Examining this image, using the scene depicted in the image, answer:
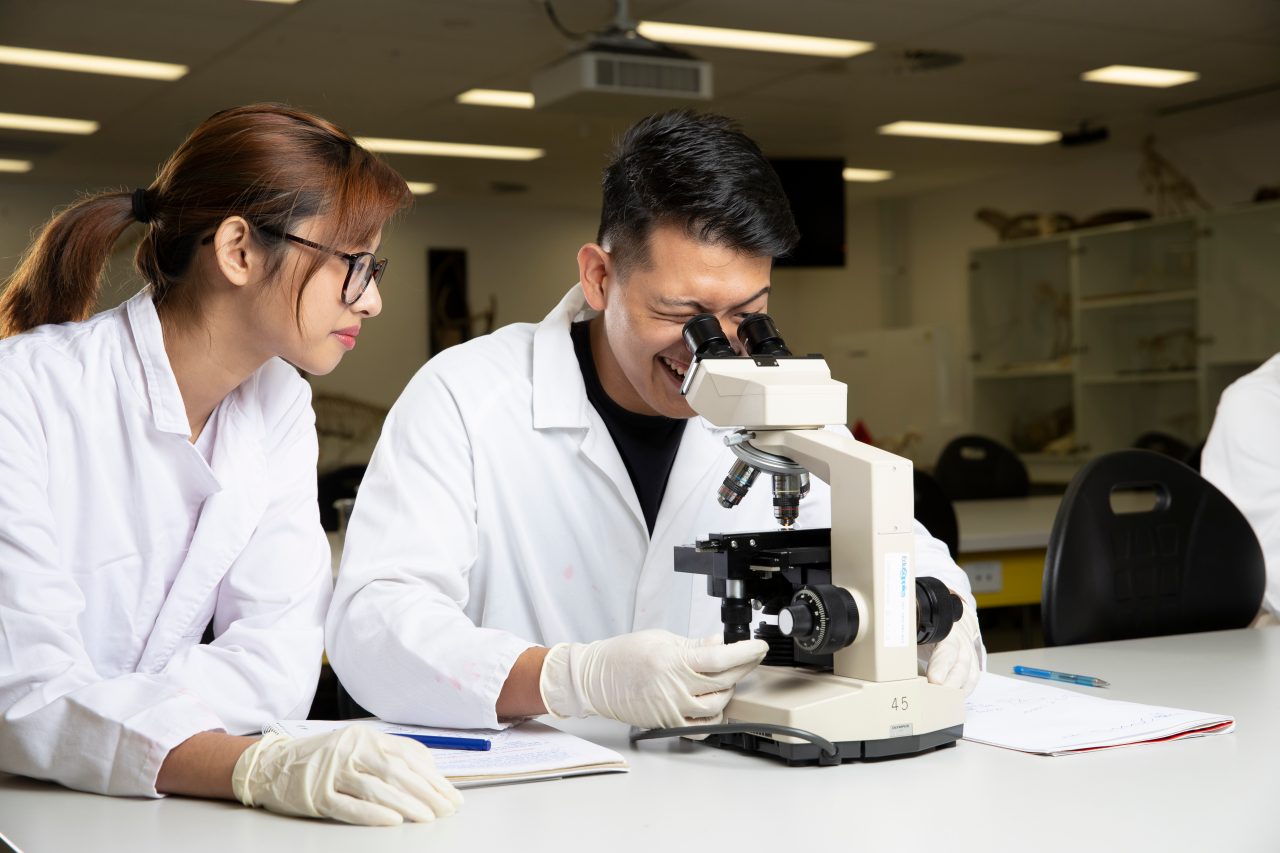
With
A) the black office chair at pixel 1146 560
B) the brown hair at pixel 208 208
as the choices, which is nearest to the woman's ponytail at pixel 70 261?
the brown hair at pixel 208 208

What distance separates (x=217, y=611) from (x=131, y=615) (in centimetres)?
9

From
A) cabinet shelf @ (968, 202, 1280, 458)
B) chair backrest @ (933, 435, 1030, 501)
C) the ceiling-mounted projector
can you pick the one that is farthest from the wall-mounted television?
the ceiling-mounted projector

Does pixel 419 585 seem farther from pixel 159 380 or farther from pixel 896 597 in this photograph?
pixel 896 597

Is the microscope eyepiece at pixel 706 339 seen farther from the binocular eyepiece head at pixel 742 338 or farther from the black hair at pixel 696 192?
the black hair at pixel 696 192

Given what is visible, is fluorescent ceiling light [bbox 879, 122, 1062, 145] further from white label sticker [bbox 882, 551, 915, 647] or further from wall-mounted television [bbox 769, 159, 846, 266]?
white label sticker [bbox 882, 551, 915, 647]

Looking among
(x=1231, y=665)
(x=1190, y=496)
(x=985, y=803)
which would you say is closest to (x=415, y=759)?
(x=985, y=803)

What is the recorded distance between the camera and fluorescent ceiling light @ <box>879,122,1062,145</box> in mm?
6844

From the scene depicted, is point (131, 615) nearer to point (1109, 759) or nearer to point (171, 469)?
point (171, 469)

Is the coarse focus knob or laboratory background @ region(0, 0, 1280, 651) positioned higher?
laboratory background @ region(0, 0, 1280, 651)

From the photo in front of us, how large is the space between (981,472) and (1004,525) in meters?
1.44

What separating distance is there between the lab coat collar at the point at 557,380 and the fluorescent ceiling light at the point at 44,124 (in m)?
5.45

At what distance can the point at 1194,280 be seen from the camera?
6.43 metres

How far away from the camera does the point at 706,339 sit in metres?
1.27

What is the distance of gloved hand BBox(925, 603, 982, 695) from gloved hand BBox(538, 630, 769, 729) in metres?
0.21
